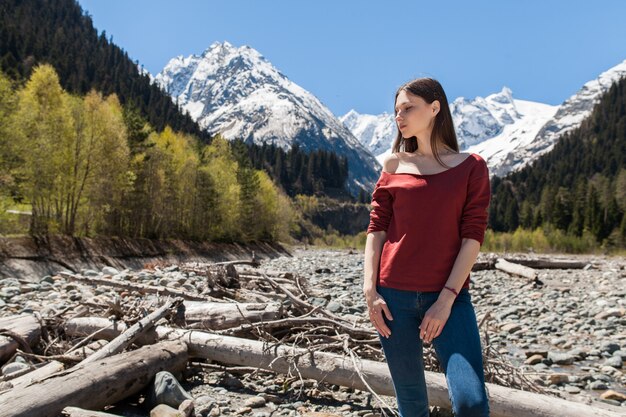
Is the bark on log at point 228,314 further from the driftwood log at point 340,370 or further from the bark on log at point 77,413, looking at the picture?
the bark on log at point 77,413

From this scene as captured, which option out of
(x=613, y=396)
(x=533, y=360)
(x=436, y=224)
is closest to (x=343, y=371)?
(x=436, y=224)

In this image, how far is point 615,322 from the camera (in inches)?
446

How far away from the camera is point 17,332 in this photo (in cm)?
576

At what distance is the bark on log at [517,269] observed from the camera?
70.6 feet

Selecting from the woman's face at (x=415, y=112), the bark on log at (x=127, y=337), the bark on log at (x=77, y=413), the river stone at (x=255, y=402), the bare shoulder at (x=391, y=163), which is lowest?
the river stone at (x=255, y=402)

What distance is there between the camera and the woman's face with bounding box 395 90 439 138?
257 centimetres

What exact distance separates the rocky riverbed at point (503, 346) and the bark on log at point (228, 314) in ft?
2.72

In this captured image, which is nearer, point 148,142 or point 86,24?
point 148,142

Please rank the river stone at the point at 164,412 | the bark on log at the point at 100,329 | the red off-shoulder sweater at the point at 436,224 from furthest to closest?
the bark on log at the point at 100,329 < the river stone at the point at 164,412 < the red off-shoulder sweater at the point at 436,224

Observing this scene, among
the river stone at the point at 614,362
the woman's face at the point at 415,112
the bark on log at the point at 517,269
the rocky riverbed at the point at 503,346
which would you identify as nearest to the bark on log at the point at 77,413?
the rocky riverbed at the point at 503,346

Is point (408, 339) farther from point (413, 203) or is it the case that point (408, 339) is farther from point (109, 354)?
point (109, 354)

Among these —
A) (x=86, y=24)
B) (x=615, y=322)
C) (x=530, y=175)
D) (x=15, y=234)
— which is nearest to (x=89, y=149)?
(x=15, y=234)

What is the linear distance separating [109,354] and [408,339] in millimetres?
3884

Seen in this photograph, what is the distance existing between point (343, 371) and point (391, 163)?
2952 millimetres
